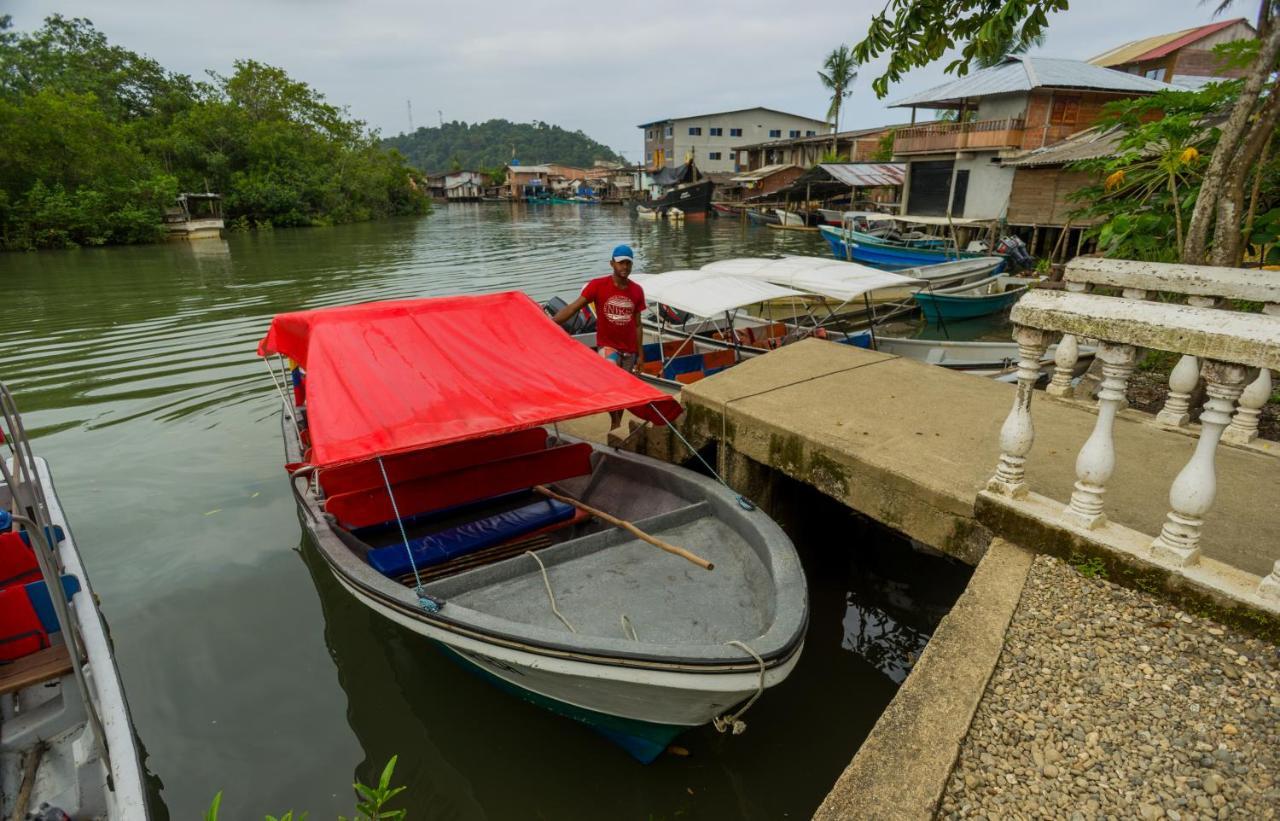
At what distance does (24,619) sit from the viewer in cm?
359

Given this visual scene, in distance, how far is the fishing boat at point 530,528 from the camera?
3521 mm

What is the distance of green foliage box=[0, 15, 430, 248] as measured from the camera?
3081cm

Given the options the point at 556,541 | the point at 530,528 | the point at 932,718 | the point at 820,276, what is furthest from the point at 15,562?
the point at 820,276

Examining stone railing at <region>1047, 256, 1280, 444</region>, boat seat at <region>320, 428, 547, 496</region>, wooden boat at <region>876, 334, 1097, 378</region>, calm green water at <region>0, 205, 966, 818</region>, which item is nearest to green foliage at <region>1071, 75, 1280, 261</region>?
wooden boat at <region>876, 334, 1097, 378</region>

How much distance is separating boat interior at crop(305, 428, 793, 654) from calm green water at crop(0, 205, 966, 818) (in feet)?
2.95

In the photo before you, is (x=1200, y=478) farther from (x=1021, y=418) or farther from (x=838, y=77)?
(x=838, y=77)

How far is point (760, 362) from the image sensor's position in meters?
6.54

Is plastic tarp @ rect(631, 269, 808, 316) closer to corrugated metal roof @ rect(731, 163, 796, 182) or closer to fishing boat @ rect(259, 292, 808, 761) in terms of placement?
fishing boat @ rect(259, 292, 808, 761)

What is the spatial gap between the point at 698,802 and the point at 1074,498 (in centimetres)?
277

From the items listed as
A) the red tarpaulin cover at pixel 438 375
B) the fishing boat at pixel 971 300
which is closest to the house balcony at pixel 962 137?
the fishing boat at pixel 971 300

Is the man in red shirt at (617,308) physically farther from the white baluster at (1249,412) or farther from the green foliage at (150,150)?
the green foliage at (150,150)

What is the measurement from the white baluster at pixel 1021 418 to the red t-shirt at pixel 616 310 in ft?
14.9

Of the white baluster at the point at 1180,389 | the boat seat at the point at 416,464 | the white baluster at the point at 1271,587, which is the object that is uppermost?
the white baluster at the point at 1180,389

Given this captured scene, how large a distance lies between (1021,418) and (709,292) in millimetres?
6266
